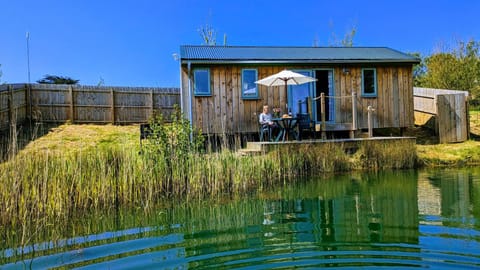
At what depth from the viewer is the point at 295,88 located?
40.9 ft

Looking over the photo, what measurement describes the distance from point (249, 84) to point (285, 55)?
1.71m

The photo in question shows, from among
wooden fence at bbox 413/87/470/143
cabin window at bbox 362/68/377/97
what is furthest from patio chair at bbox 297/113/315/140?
wooden fence at bbox 413/87/470/143

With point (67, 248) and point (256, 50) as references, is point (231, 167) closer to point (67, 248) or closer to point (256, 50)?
point (67, 248)

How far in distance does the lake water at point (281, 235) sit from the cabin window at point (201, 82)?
575 centimetres

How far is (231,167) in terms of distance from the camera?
23.4ft

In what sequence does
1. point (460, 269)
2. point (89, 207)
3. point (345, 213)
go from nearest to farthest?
point (460, 269) < point (345, 213) < point (89, 207)

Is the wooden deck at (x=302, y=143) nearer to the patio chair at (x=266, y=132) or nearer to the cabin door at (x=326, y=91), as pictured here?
the patio chair at (x=266, y=132)

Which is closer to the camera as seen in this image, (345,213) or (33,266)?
(33,266)

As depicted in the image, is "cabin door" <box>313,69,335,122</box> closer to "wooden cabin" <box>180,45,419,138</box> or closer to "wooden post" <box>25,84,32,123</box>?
"wooden cabin" <box>180,45,419,138</box>

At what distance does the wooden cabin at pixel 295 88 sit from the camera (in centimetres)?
1166

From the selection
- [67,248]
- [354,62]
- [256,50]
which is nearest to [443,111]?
[354,62]

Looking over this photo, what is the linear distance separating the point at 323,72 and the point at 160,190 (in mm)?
8178

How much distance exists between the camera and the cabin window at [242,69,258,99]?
12.0 meters

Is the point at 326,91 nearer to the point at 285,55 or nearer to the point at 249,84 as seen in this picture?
the point at 285,55
